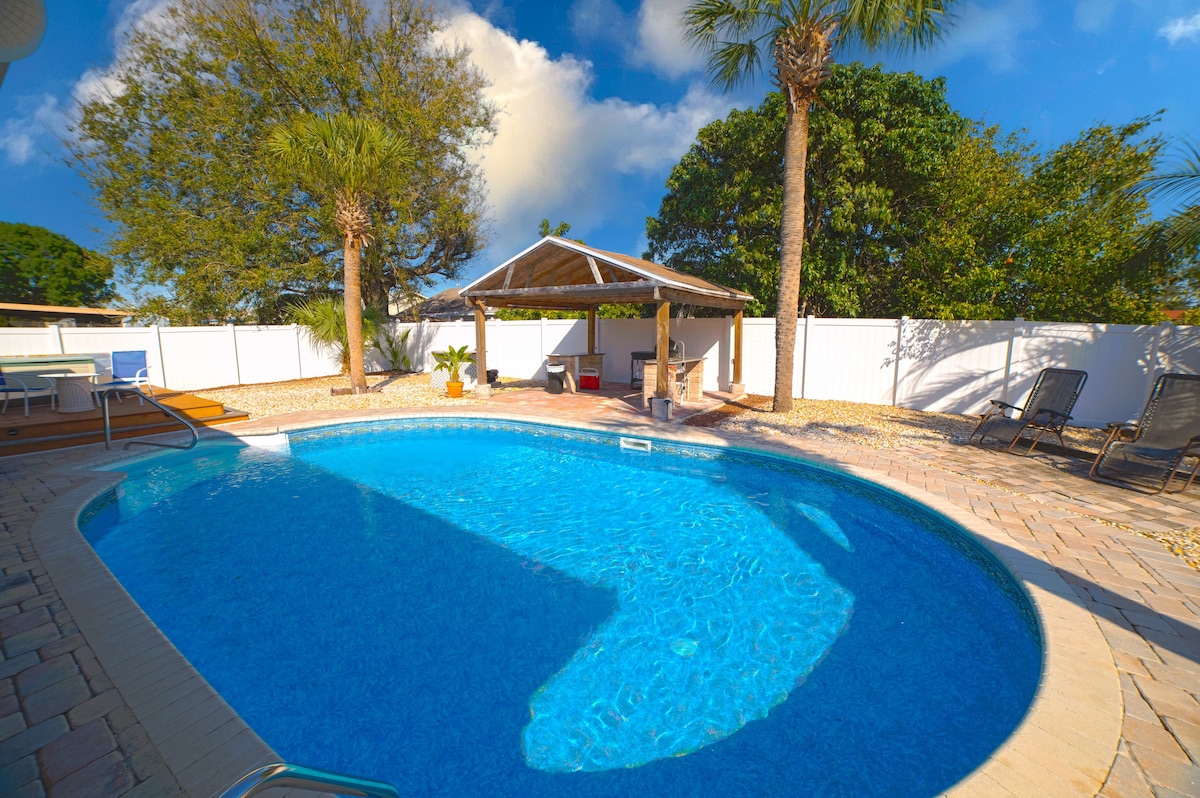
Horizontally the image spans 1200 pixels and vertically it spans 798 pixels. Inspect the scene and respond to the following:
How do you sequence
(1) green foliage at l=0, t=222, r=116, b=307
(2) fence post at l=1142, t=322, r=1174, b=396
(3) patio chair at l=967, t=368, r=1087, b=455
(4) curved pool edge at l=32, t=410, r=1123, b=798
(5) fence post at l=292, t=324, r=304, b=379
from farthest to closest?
(1) green foliage at l=0, t=222, r=116, b=307 < (5) fence post at l=292, t=324, r=304, b=379 < (2) fence post at l=1142, t=322, r=1174, b=396 < (3) patio chair at l=967, t=368, r=1087, b=455 < (4) curved pool edge at l=32, t=410, r=1123, b=798

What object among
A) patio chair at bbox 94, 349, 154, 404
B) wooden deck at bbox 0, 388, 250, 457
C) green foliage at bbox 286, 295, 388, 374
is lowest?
wooden deck at bbox 0, 388, 250, 457

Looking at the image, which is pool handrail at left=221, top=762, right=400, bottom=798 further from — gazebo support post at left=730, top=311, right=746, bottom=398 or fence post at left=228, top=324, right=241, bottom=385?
fence post at left=228, top=324, right=241, bottom=385

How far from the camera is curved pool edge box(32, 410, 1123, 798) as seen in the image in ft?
6.48

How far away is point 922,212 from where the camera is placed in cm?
1171

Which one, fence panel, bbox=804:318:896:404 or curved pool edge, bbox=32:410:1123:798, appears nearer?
curved pool edge, bbox=32:410:1123:798

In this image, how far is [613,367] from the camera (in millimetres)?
15227

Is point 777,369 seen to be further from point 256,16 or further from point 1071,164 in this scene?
point 256,16

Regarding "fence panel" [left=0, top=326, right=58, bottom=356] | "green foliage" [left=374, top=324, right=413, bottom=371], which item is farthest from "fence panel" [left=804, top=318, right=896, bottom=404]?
"fence panel" [left=0, top=326, right=58, bottom=356]

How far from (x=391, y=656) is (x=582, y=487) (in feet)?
11.7

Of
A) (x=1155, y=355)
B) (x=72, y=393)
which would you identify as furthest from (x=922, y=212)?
(x=72, y=393)

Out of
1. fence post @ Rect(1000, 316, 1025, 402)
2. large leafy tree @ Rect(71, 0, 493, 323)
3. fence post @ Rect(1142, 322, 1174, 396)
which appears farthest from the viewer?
large leafy tree @ Rect(71, 0, 493, 323)

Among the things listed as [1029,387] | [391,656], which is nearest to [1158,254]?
[1029,387]

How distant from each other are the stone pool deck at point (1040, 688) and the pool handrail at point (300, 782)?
2.93ft

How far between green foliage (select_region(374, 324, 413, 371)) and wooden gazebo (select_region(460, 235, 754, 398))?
6745mm
